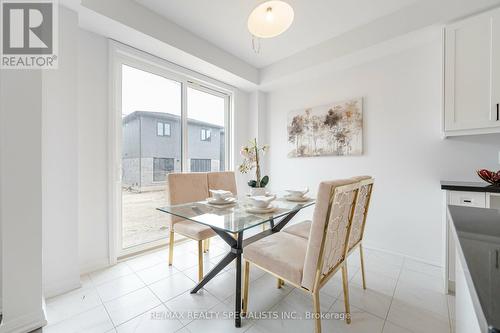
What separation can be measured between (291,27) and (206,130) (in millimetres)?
1826

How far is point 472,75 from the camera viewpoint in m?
1.80

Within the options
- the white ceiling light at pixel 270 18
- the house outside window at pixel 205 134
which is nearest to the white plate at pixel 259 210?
the white ceiling light at pixel 270 18

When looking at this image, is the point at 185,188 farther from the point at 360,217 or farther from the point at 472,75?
the point at 472,75

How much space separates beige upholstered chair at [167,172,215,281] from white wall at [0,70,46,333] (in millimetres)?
978

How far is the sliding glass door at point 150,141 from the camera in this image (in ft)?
7.89

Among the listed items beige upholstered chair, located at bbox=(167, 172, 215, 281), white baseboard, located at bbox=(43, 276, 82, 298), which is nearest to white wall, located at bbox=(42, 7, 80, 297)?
white baseboard, located at bbox=(43, 276, 82, 298)

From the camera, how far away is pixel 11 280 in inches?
51.1

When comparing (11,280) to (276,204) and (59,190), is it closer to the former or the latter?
(59,190)

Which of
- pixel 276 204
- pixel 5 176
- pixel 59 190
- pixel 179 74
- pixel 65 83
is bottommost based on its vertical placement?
pixel 276 204

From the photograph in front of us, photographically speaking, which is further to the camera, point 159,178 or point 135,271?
point 159,178

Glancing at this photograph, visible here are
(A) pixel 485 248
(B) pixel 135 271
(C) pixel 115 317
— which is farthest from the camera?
(B) pixel 135 271

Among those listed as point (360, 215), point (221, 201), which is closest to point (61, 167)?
point (221, 201)

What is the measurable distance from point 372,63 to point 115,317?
363cm

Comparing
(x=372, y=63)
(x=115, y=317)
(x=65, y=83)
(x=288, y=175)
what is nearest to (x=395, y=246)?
(x=288, y=175)
